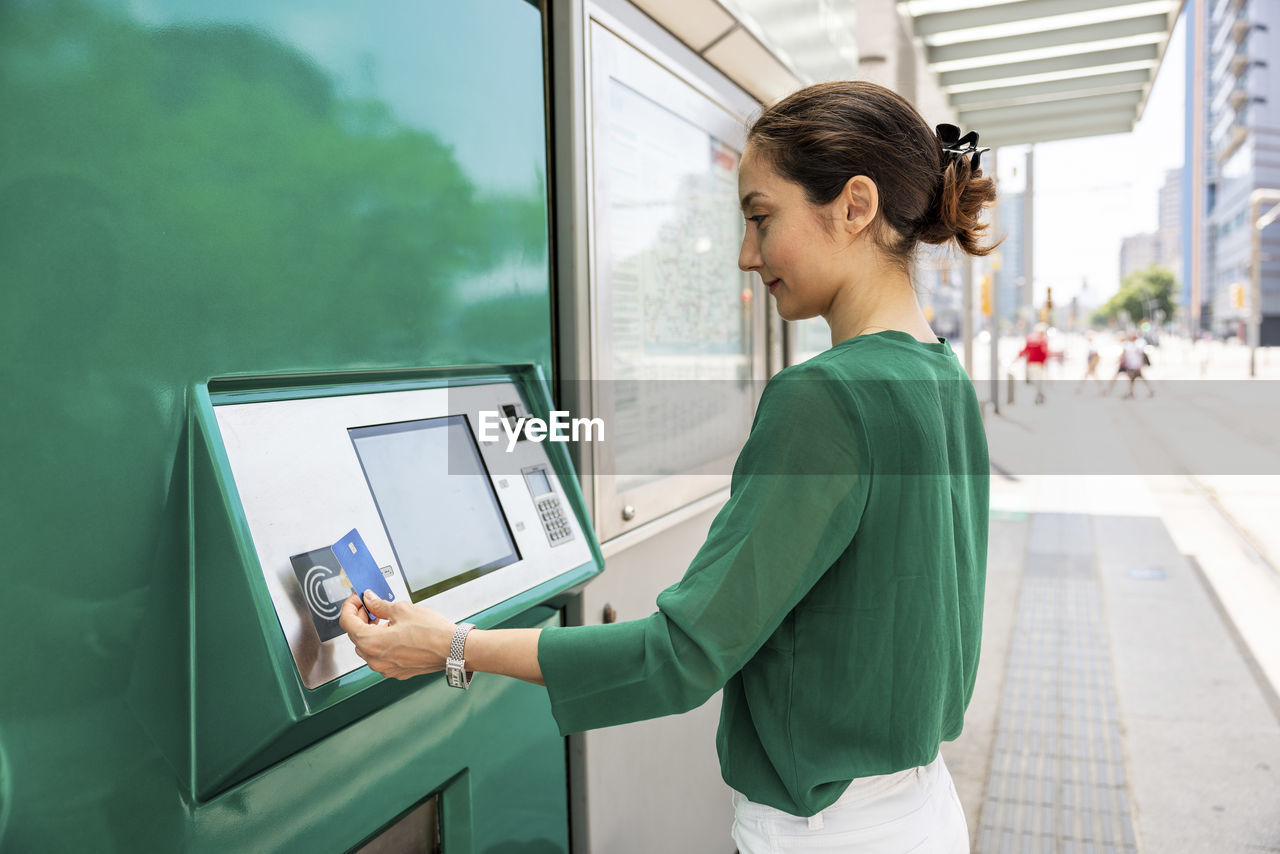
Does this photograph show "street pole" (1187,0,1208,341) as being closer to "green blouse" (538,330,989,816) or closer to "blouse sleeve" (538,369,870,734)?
"green blouse" (538,330,989,816)

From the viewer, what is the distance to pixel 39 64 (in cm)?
93

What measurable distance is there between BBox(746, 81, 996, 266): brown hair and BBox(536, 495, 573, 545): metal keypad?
2.28 ft

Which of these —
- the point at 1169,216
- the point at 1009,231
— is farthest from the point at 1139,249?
the point at 1009,231

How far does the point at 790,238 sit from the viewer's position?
Answer: 1.24m

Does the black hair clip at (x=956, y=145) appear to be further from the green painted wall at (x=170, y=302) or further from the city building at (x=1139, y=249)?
the city building at (x=1139, y=249)

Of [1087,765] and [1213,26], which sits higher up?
[1213,26]

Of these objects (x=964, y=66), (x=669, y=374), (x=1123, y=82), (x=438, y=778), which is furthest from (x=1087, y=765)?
(x=1123, y=82)

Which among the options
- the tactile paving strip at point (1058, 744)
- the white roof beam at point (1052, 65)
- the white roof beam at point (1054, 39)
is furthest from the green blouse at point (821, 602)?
the white roof beam at point (1052, 65)

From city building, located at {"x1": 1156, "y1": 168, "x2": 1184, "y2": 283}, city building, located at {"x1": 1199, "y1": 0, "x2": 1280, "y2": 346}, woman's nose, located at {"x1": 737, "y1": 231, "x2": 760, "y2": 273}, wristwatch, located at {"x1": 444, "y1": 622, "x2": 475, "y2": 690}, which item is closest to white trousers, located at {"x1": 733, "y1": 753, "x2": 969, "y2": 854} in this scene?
wristwatch, located at {"x1": 444, "y1": 622, "x2": 475, "y2": 690}

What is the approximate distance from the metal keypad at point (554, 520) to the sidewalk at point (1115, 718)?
242 cm

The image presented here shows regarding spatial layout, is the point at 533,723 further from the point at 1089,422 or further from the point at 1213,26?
the point at 1213,26

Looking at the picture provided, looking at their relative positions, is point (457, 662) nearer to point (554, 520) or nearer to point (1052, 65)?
point (554, 520)

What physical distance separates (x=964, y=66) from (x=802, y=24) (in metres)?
3.57

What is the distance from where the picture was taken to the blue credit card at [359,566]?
3.80ft
